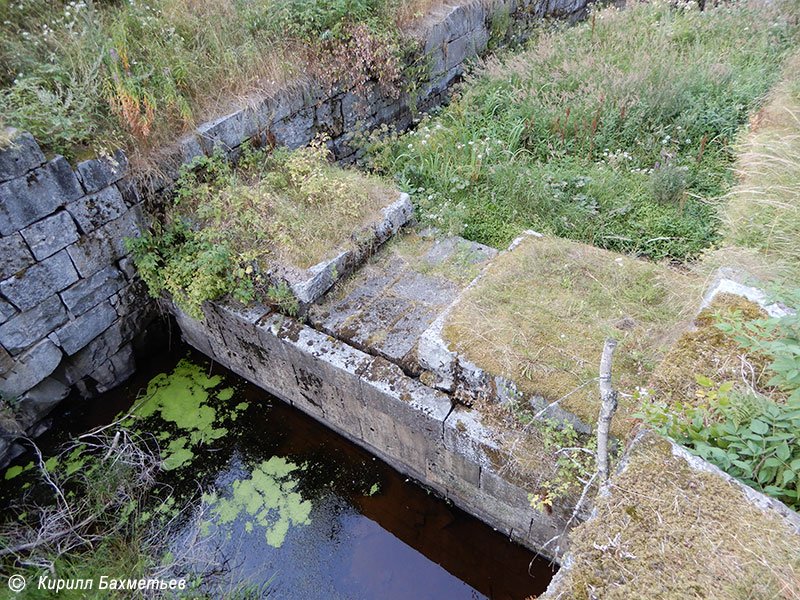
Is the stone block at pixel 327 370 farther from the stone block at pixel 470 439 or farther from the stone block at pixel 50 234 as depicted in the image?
the stone block at pixel 50 234

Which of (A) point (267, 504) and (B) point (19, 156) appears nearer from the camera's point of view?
(B) point (19, 156)

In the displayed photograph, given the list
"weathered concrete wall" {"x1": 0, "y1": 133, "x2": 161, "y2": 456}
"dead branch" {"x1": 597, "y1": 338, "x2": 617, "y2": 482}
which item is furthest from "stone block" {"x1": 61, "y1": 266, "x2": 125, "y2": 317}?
"dead branch" {"x1": 597, "y1": 338, "x2": 617, "y2": 482}

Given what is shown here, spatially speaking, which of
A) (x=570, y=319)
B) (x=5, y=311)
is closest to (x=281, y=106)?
(x=5, y=311)

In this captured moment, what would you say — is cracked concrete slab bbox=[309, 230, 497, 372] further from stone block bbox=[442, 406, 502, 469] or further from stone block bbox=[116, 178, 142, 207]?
stone block bbox=[116, 178, 142, 207]

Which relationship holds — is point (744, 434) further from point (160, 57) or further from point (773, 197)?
point (160, 57)

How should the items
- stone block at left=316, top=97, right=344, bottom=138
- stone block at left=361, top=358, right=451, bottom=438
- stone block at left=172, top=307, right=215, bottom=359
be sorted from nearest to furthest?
stone block at left=361, top=358, right=451, bottom=438 → stone block at left=172, top=307, right=215, bottom=359 → stone block at left=316, top=97, right=344, bottom=138

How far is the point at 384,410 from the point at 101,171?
2.93 metres

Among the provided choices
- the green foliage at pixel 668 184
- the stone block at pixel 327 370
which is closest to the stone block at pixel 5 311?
the stone block at pixel 327 370

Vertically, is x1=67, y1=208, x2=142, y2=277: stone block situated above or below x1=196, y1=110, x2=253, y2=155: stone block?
below

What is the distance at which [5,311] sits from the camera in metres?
3.62

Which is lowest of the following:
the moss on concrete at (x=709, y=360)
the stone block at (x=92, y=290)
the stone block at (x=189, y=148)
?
the stone block at (x=92, y=290)

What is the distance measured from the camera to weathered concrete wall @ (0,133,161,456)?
3.54m

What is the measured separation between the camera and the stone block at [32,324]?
3.70m

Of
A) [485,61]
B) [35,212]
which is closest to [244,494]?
[35,212]
